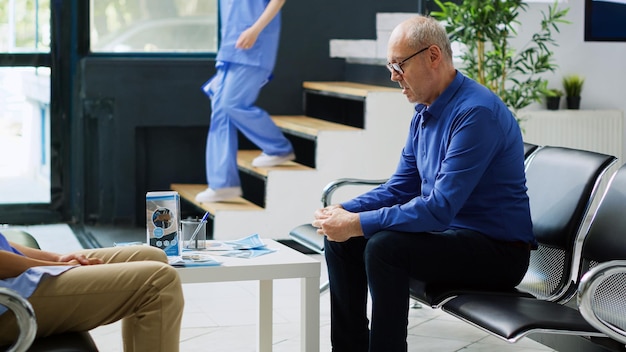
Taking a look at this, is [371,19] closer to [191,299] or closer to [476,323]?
[191,299]

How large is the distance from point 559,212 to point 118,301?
1.38 metres

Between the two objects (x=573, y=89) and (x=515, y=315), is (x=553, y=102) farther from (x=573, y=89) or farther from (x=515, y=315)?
(x=515, y=315)

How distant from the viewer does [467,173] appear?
9.39ft

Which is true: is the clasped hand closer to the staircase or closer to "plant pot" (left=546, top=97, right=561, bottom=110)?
the staircase

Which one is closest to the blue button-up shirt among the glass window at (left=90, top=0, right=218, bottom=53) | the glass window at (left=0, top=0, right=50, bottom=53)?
the glass window at (left=90, top=0, right=218, bottom=53)

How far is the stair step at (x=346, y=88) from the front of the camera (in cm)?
565

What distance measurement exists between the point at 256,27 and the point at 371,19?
1.41 metres

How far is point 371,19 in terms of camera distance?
6.71 meters

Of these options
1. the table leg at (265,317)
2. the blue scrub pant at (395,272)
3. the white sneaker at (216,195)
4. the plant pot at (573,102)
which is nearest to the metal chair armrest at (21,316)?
the blue scrub pant at (395,272)

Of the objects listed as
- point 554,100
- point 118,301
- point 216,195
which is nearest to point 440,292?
point 118,301

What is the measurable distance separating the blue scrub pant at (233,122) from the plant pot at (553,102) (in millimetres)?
1700

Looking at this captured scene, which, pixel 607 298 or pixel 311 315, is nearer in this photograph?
pixel 607 298

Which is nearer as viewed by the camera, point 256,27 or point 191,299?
point 191,299

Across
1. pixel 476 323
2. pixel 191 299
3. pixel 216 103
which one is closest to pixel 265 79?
pixel 216 103
